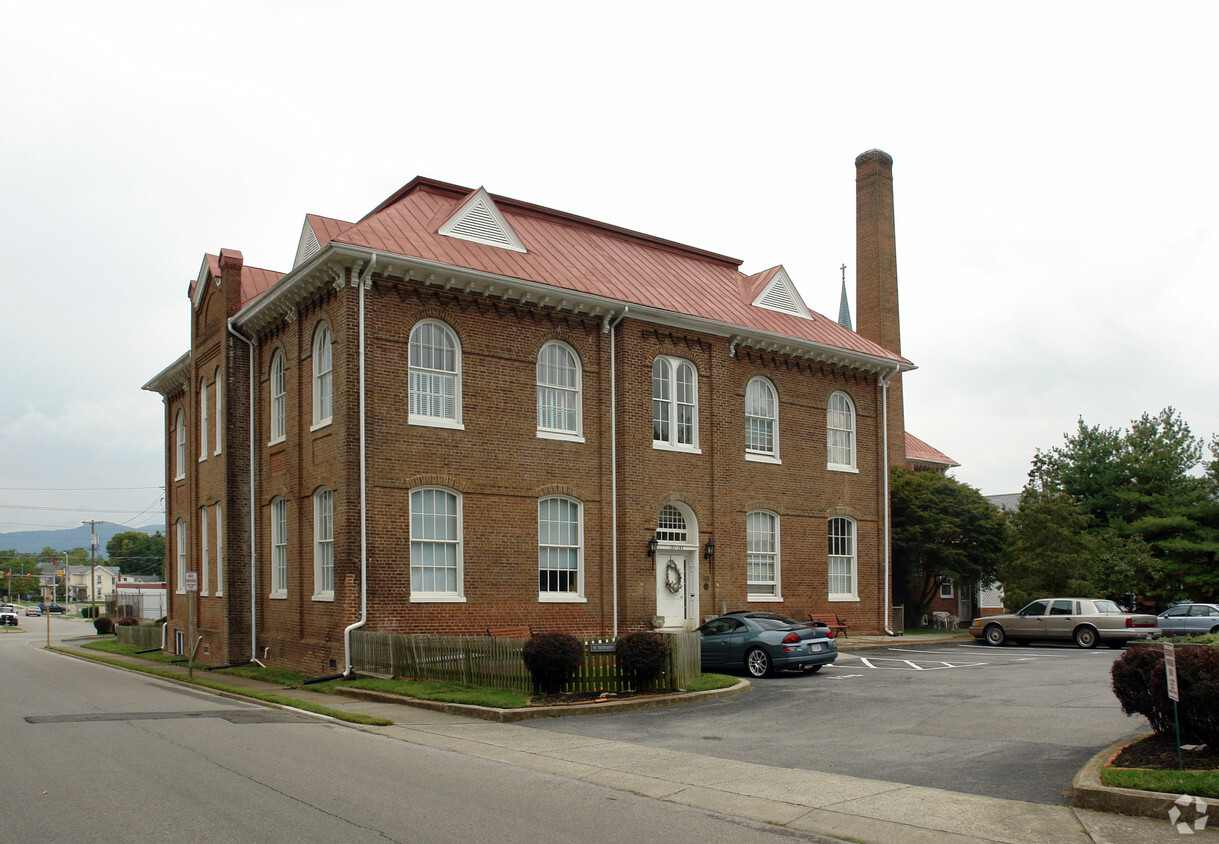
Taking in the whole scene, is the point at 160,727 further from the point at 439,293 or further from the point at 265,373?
the point at 265,373

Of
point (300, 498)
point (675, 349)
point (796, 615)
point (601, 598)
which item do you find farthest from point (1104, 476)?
point (300, 498)

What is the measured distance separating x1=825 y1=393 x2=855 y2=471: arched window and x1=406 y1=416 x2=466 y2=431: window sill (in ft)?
41.4

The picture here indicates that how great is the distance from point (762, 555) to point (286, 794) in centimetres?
2015

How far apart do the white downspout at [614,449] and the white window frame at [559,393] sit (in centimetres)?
82

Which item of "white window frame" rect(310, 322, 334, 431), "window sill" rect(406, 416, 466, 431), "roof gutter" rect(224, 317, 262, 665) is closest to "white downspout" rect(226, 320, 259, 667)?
"roof gutter" rect(224, 317, 262, 665)

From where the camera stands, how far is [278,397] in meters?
24.9

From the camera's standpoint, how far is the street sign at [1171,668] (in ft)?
28.9

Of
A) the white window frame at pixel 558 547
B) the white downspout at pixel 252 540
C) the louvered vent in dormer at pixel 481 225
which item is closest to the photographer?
the white window frame at pixel 558 547

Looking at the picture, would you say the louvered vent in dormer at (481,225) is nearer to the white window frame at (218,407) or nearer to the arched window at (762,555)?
the white window frame at (218,407)

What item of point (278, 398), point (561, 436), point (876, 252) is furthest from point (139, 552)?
point (561, 436)

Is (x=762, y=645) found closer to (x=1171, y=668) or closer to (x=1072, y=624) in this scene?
(x=1171, y=668)

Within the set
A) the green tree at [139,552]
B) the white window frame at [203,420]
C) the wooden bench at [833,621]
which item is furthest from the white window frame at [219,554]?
the green tree at [139,552]

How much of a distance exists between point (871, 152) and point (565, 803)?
36309mm

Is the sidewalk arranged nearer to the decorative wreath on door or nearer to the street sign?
the street sign
